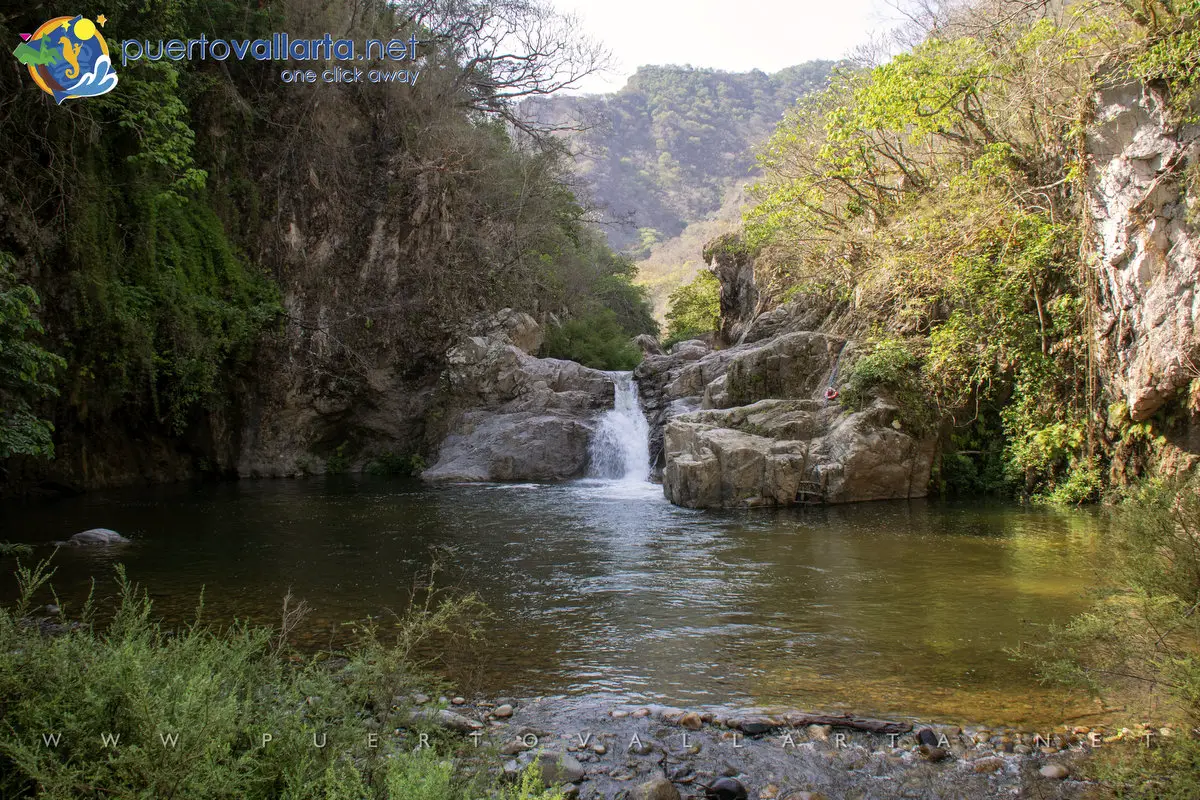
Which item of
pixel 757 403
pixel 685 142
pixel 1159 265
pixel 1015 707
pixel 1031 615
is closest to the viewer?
pixel 1015 707

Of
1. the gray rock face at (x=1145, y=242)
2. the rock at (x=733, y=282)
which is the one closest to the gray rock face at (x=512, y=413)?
the rock at (x=733, y=282)

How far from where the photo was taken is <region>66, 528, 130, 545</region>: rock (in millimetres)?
8875

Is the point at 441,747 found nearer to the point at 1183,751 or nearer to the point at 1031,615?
the point at 1183,751

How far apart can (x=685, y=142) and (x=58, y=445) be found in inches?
3124

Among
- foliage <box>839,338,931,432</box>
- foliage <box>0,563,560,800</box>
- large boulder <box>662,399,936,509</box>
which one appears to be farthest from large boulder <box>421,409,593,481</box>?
foliage <box>0,563,560,800</box>

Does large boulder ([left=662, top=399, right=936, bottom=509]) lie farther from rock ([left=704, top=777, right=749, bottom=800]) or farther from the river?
rock ([left=704, top=777, right=749, bottom=800])

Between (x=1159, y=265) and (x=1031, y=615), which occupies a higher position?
(x=1159, y=265)

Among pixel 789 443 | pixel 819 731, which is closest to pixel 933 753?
pixel 819 731

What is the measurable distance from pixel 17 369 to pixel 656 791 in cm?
768

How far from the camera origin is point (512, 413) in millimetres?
17688

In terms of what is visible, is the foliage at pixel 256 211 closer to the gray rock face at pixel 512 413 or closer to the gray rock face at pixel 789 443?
the gray rock face at pixel 512 413

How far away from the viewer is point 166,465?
16.7 meters

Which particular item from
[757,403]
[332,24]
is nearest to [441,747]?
[757,403]

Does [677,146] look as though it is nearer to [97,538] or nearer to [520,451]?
[520,451]
